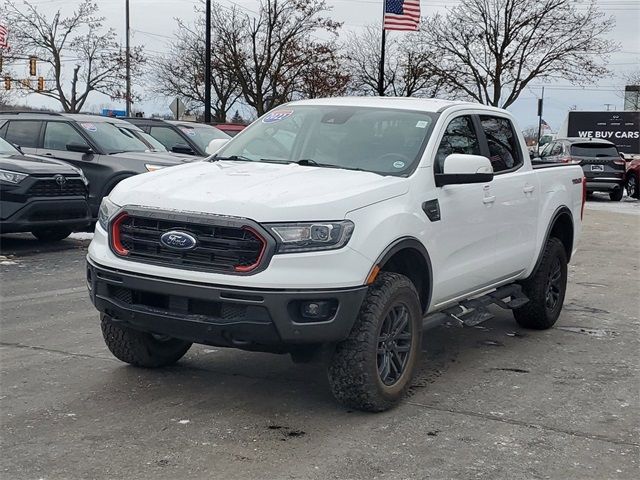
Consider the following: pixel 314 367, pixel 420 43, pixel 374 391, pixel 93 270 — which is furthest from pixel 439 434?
pixel 420 43

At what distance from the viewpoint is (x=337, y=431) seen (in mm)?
4543

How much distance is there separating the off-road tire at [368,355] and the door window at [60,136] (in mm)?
9459

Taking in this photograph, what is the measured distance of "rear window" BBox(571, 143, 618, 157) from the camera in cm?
2412

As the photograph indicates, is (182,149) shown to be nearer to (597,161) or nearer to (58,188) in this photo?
(58,188)

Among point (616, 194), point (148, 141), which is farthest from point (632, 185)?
point (148, 141)

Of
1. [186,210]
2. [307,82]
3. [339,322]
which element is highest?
[307,82]

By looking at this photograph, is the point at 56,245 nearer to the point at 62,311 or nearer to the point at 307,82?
the point at 62,311

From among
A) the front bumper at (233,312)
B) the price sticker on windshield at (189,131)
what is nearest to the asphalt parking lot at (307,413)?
the front bumper at (233,312)

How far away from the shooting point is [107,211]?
16.2 feet

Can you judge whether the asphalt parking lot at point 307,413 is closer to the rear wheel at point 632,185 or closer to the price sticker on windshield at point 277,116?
the price sticker on windshield at point 277,116

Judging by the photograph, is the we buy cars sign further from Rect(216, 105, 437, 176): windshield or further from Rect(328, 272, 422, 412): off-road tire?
Rect(328, 272, 422, 412): off-road tire

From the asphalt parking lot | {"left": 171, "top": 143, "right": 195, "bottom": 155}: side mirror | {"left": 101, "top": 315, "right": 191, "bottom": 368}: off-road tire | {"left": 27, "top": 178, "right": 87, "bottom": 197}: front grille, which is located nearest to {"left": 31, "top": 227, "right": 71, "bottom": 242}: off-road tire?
{"left": 27, "top": 178, "right": 87, "bottom": 197}: front grille

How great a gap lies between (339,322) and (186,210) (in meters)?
1.00

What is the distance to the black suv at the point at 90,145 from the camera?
41.3 ft
